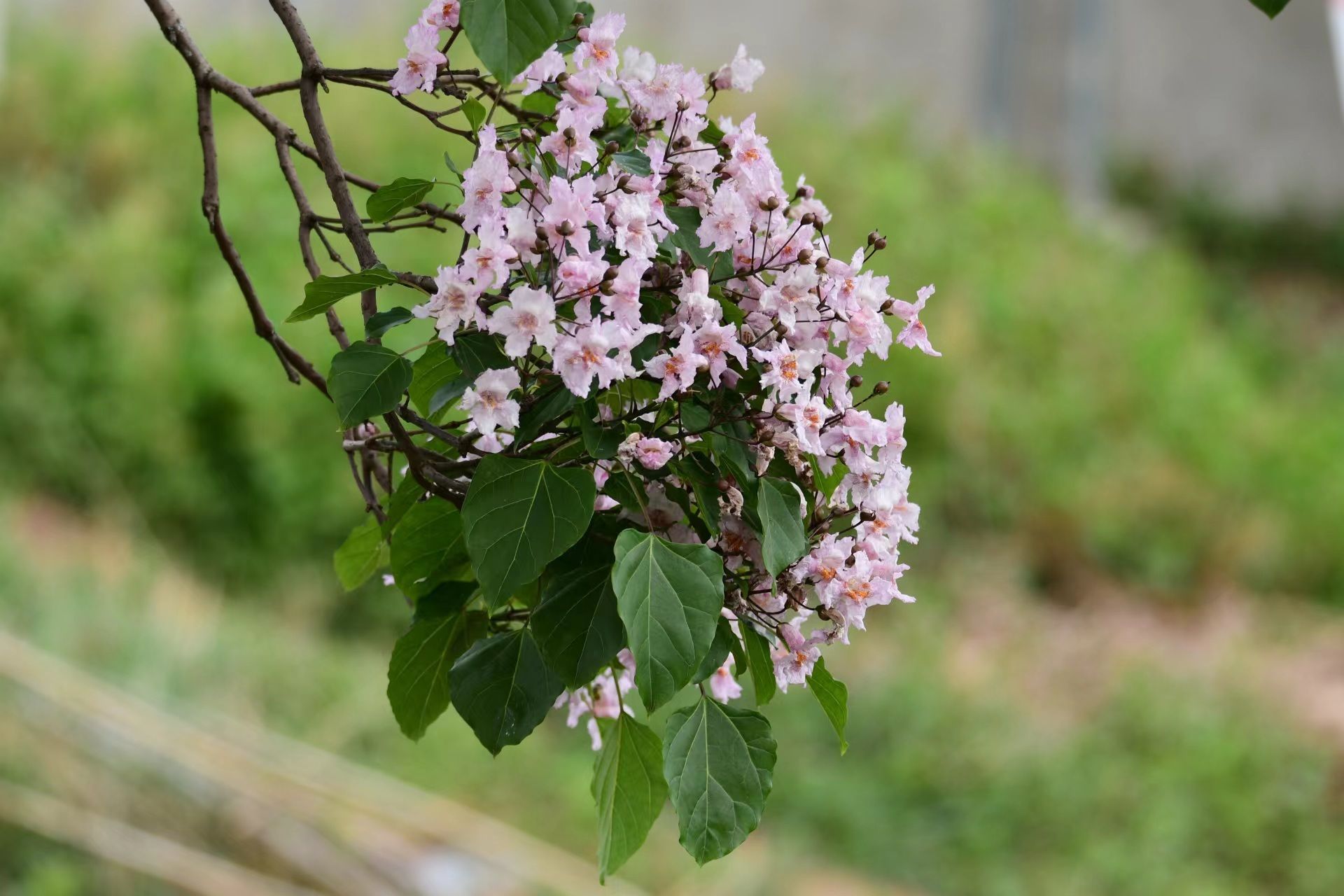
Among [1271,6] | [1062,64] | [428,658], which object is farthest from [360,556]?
[1062,64]

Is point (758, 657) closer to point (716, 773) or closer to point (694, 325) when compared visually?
point (716, 773)

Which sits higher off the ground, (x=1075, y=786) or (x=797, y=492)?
(x=1075, y=786)

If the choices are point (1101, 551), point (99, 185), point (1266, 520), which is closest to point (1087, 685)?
point (1101, 551)

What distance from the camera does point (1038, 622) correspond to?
392 centimetres

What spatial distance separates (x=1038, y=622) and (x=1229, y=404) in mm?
1614

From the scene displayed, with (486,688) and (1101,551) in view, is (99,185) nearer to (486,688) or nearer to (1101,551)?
(1101,551)

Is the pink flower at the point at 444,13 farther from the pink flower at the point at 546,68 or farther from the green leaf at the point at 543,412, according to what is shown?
the green leaf at the point at 543,412

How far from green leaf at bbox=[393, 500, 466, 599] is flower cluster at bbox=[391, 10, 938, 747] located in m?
0.06

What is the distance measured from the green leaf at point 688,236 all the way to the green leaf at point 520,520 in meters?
0.11

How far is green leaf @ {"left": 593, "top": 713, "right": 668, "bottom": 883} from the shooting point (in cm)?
66

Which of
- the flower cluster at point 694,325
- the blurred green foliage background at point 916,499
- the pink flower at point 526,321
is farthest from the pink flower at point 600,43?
the blurred green foliage background at point 916,499

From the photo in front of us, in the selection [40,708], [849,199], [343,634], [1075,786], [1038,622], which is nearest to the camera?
[40,708]

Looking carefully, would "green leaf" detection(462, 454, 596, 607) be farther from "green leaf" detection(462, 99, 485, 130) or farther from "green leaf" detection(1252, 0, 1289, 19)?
"green leaf" detection(1252, 0, 1289, 19)

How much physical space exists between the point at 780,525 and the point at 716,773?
0.12 m
